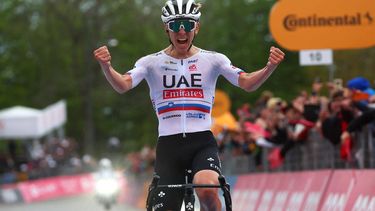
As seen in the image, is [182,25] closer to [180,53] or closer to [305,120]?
[180,53]

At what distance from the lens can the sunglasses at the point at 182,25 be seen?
34.1 ft

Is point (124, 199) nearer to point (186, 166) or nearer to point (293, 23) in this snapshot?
point (293, 23)

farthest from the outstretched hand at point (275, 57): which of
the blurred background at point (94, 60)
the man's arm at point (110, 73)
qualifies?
the blurred background at point (94, 60)

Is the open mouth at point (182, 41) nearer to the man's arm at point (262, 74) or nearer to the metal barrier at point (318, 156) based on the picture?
the man's arm at point (262, 74)

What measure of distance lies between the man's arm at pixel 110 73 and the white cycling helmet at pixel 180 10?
A: 60 centimetres

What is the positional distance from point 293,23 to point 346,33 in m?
0.80

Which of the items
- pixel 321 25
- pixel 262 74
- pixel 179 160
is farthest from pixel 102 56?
pixel 321 25

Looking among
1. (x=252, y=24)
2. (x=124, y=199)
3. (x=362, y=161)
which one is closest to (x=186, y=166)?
(x=362, y=161)

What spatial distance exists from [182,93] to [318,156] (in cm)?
707

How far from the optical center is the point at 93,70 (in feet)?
270

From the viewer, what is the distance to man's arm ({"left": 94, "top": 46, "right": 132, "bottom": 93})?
33.3 feet

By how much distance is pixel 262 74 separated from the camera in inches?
405

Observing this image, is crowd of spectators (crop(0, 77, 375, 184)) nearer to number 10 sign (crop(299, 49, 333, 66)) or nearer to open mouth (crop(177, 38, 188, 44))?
number 10 sign (crop(299, 49, 333, 66))

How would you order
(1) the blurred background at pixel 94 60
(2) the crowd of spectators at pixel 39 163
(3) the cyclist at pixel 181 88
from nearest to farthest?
(3) the cyclist at pixel 181 88
(2) the crowd of spectators at pixel 39 163
(1) the blurred background at pixel 94 60
